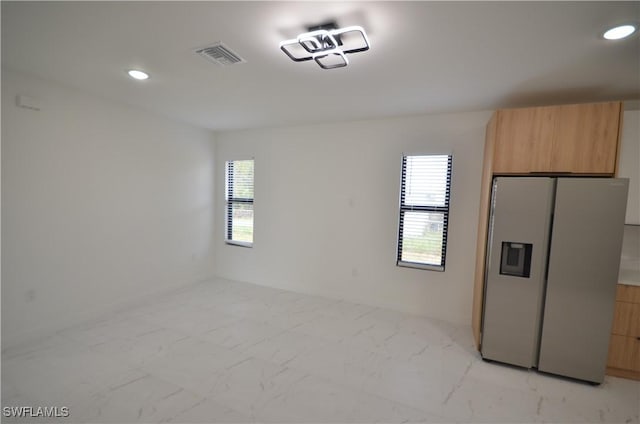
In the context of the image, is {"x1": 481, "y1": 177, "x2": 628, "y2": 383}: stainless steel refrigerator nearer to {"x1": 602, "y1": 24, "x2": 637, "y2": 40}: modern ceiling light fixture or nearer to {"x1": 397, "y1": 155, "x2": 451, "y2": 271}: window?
{"x1": 397, "y1": 155, "x2": 451, "y2": 271}: window

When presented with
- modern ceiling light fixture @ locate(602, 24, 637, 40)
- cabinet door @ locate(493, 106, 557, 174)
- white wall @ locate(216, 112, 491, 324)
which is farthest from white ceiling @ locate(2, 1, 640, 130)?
white wall @ locate(216, 112, 491, 324)

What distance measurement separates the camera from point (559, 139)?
8.34ft

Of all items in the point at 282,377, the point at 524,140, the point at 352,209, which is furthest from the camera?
the point at 352,209

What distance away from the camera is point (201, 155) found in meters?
4.76

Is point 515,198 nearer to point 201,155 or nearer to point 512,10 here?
point 512,10

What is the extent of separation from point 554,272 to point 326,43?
2.71 meters

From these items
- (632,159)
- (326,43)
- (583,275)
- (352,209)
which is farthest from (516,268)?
(326,43)

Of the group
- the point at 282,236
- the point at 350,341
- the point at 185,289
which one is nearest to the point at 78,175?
the point at 185,289

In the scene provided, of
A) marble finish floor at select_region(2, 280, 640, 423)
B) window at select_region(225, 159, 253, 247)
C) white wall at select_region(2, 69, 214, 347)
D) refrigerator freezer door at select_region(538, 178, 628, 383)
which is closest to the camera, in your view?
marble finish floor at select_region(2, 280, 640, 423)

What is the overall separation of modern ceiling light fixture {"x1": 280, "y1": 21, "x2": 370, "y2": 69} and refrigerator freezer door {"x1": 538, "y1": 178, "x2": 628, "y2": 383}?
2128 mm

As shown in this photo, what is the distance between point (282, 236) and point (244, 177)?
1.28 meters

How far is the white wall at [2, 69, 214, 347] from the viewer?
269 centimetres

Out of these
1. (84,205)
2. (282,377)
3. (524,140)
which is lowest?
(282,377)

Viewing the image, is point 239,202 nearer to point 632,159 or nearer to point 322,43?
point 322,43
